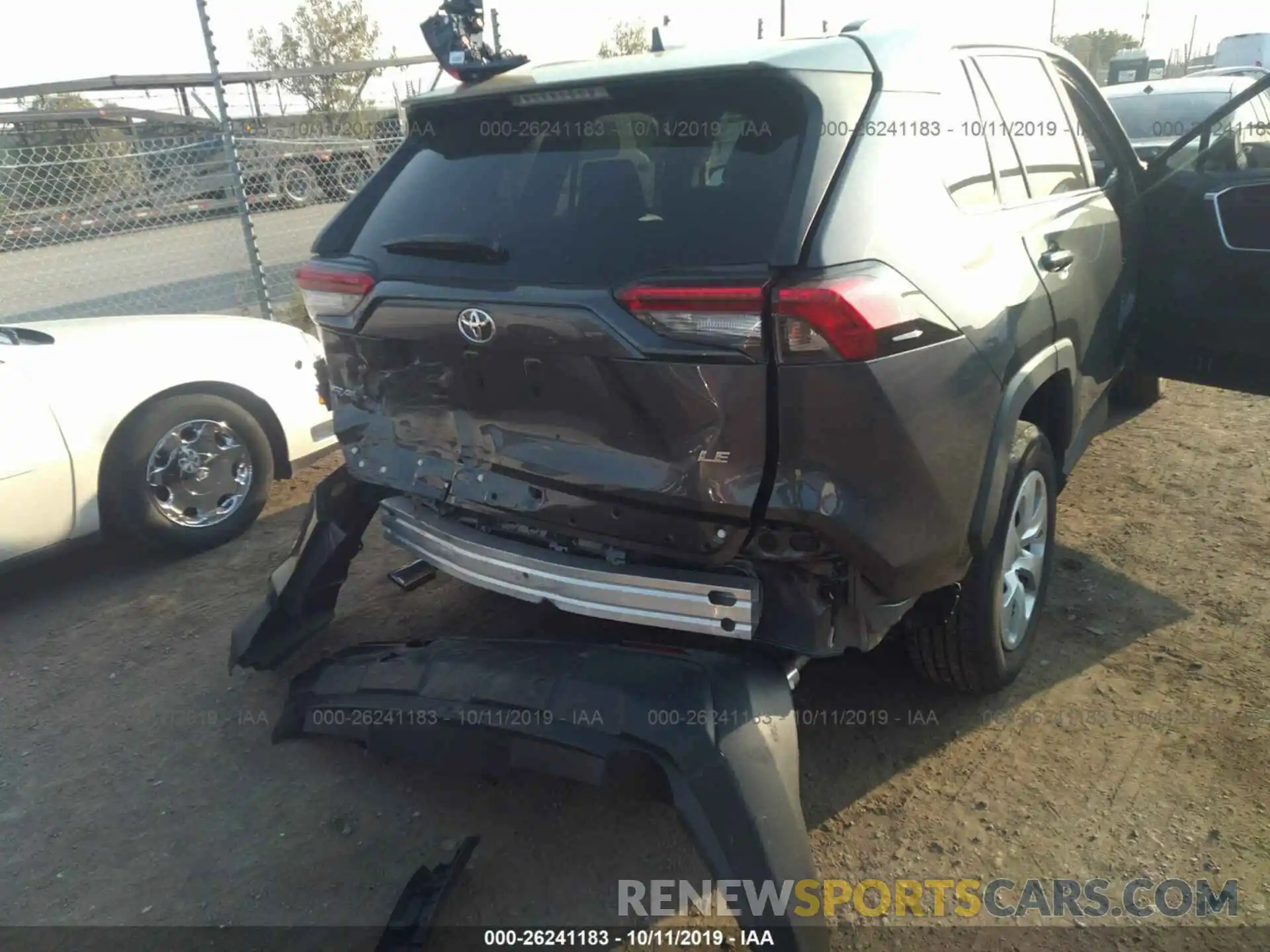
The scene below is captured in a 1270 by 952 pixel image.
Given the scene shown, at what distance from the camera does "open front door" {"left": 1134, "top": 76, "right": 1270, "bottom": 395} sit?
12.3 ft

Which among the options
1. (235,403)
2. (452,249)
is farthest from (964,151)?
(235,403)

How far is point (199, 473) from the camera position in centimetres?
450

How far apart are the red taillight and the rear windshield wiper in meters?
0.81

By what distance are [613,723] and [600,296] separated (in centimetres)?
103

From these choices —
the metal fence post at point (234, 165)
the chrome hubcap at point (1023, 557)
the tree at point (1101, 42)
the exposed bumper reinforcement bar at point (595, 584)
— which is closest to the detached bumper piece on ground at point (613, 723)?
the exposed bumper reinforcement bar at point (595, 584)

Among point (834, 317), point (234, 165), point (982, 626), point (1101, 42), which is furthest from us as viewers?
point (1101, 42)

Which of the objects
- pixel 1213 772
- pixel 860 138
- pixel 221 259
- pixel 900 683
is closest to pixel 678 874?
pixel 900 683

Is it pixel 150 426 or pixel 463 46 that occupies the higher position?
pixel 463 46

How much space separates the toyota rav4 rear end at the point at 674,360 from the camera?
2180 millimetres

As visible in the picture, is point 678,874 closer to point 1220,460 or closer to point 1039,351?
point 1039,351

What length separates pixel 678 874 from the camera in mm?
2572

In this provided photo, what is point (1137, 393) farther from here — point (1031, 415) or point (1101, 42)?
point (1101, 42)

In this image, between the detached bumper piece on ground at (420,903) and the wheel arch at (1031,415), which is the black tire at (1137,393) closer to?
the wheel arch at (1031,415)

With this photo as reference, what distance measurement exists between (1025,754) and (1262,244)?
2271 millimetres
